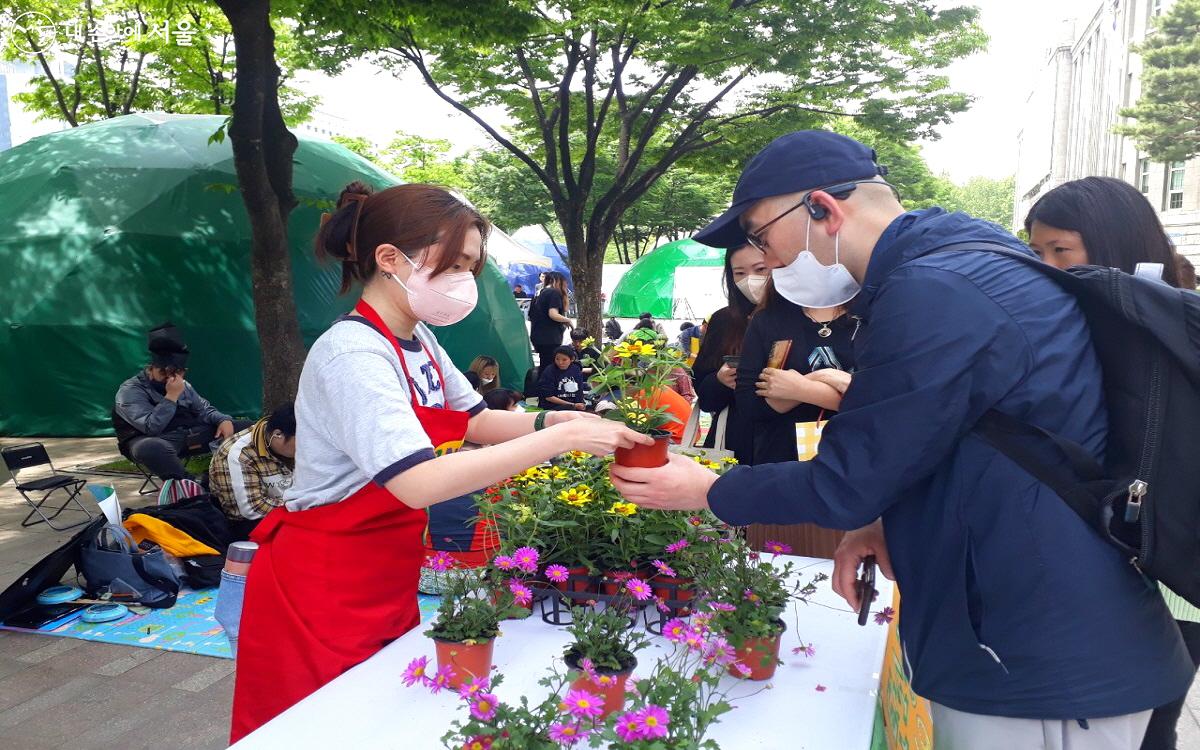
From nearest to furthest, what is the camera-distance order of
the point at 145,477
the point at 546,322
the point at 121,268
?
the point at 145,477, the point at 121,268, the point at 546,322

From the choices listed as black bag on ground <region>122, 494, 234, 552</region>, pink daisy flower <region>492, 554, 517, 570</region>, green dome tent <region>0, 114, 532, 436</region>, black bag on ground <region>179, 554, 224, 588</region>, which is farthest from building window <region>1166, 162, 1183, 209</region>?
pink daisy flower <region>492, 554, 517, 570</region>

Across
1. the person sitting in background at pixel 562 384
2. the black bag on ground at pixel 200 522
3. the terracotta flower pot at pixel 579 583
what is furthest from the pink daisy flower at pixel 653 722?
the person sitting in background at pixel 562 384

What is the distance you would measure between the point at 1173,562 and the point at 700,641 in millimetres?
752

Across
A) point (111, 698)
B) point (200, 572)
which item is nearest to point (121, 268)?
point (200, 572)

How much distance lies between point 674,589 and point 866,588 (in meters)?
0.46

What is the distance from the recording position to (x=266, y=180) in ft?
24.2

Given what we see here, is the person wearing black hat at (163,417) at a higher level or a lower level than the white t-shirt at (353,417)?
lower

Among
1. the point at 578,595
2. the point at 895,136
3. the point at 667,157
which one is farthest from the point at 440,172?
the point at 578,595

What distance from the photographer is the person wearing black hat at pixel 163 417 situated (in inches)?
280

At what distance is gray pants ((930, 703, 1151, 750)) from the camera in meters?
1.35

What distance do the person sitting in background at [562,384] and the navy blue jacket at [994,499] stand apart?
8.21 meters

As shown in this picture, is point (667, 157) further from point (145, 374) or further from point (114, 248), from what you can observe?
point (145, 374)

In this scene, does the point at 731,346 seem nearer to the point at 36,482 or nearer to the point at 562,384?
the point at 36,482

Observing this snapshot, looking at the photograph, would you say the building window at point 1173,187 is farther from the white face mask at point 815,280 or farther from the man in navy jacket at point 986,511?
the man in navy jacket at point 986,511
